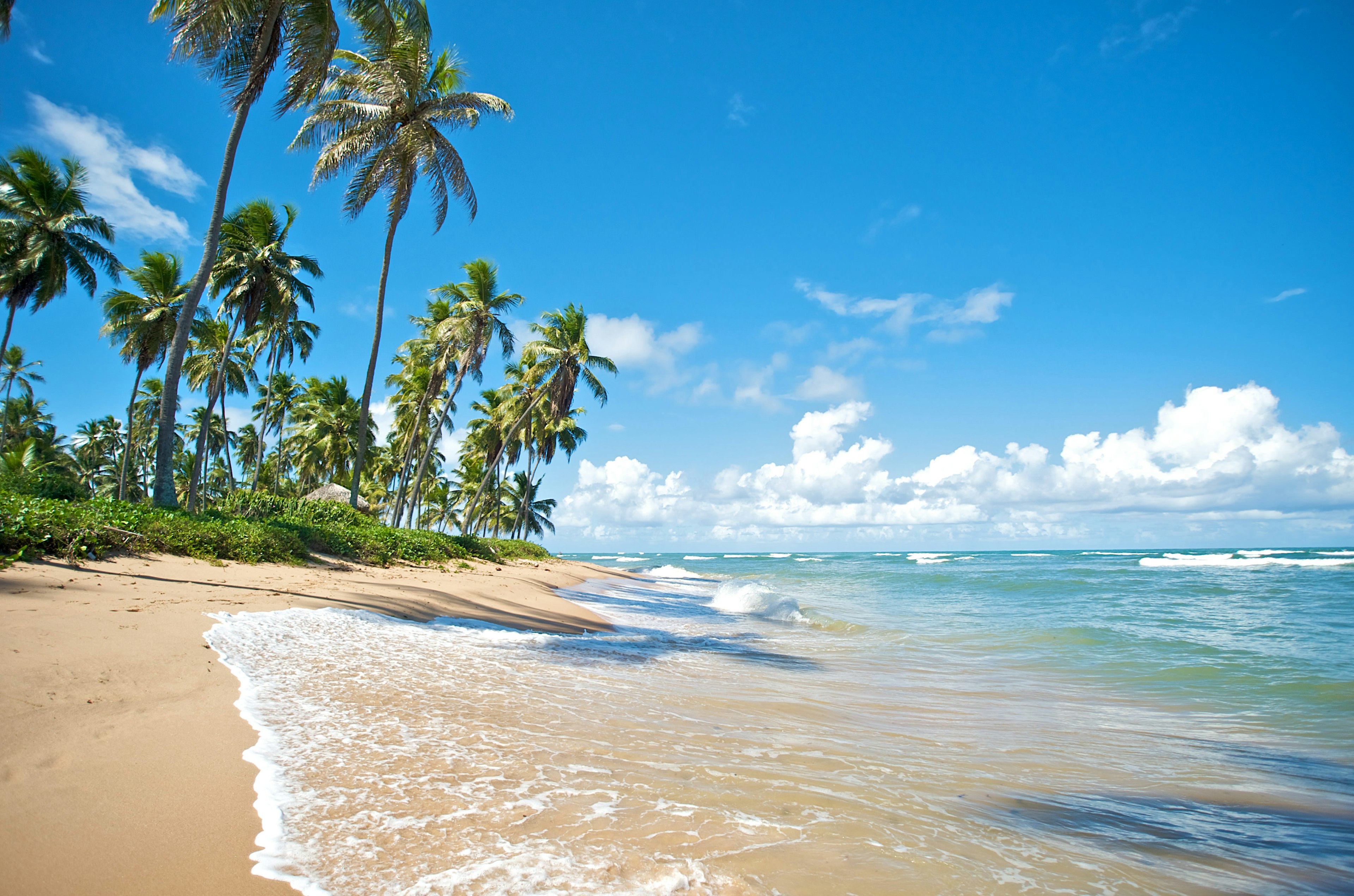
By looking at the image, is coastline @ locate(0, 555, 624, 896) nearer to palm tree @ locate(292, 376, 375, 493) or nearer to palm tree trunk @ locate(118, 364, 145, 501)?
palm tree trunk @ locate(118, 364, 145, 501)

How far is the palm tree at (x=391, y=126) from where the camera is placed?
1567 cm

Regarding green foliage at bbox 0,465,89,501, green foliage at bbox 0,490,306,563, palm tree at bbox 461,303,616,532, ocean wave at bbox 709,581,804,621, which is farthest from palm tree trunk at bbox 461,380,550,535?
green foliage at bbox 0,490,306,563

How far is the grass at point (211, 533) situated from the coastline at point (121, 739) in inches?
16.9

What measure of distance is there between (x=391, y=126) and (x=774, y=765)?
18.0 m

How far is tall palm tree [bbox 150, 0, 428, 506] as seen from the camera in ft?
36.0

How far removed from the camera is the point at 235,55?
11.7 m

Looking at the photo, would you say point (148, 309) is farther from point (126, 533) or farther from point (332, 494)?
point (126, 533)

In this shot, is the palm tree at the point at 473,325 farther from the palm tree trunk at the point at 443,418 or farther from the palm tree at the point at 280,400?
the palm tree at the point at 280,400

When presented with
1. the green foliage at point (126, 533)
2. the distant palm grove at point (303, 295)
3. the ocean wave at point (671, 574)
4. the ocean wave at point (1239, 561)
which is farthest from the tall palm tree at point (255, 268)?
the ocean wave at point (1239, 561)

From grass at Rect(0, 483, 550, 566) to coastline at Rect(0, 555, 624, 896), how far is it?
43 centimetres

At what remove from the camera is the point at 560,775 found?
3439 mm

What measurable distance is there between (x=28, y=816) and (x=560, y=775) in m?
2.15

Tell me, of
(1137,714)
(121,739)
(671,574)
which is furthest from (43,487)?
(671,574)

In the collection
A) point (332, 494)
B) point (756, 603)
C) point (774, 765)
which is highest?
point (332, 494)
